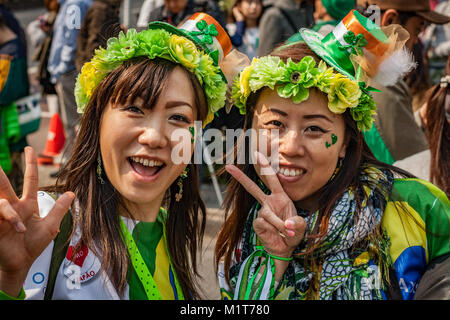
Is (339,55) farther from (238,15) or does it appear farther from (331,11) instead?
(238,15)

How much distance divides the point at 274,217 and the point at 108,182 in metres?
0.67

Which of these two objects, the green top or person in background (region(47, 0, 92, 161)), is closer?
the green top

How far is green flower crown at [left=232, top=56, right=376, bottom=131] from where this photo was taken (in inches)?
78.6

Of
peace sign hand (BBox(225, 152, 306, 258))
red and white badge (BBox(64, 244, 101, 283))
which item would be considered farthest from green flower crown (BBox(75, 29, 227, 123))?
red and white badge (BBox(64, 244, 101, 283))

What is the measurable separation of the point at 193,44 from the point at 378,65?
0.77m

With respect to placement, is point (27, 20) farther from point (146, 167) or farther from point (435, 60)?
point (146, 167)

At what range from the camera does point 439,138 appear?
284 centimetres

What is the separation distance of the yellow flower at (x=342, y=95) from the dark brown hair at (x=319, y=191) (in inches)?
4.1

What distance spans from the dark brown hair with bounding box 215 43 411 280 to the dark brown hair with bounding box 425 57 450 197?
73cm

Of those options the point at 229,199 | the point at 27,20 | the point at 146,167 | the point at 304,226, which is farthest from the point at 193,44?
the point at 27,20

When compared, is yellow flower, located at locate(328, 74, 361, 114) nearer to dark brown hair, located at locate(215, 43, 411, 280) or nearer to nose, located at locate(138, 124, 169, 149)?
dark brown hair, located at locate(215, 43, 411, 280)

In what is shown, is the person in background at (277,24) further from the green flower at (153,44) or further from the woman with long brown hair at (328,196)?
the green flower at (153,44)

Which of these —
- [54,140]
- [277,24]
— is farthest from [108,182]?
[54,140]

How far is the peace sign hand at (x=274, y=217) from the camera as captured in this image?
1913mm
